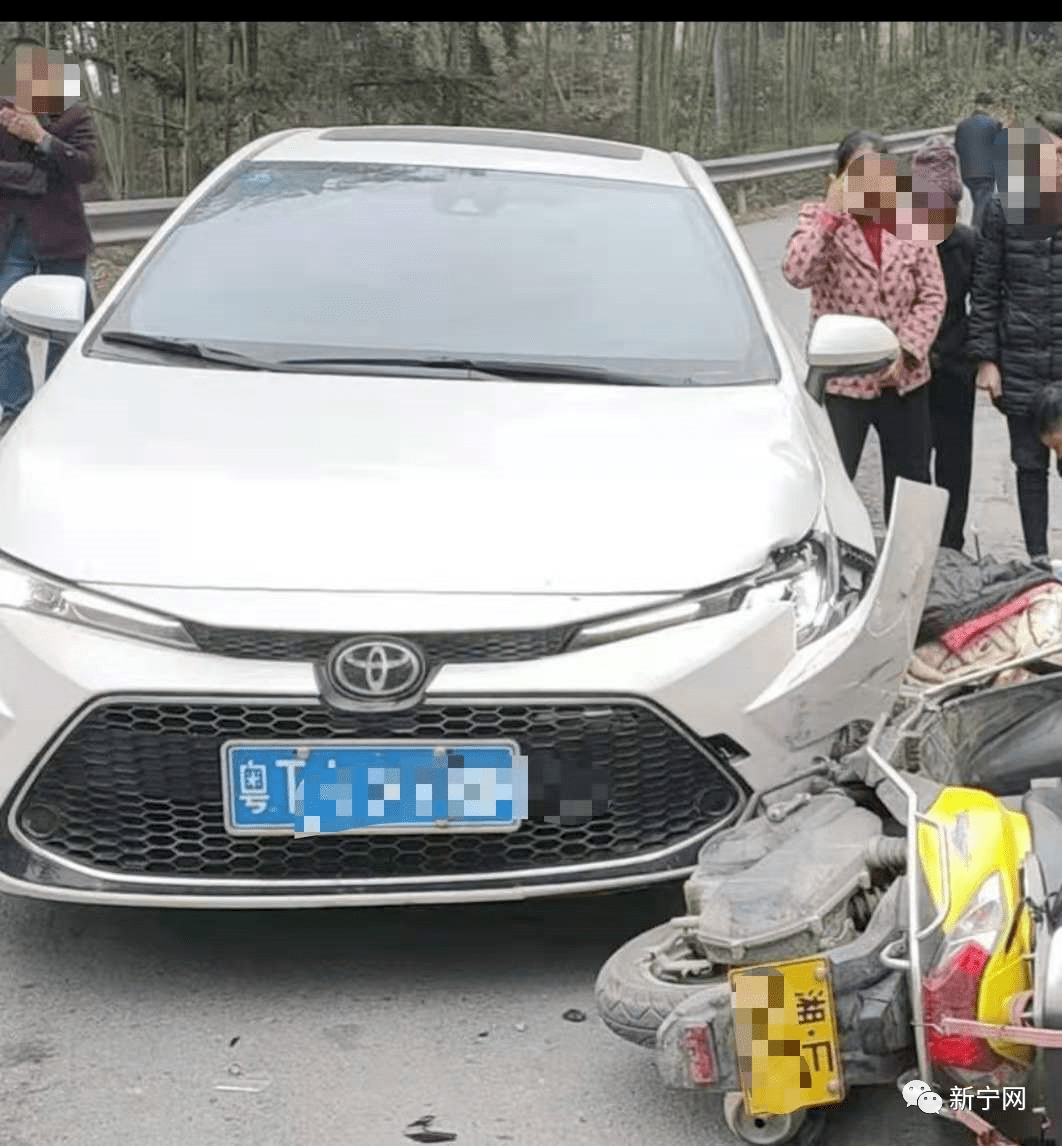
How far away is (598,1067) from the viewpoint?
10.9 ft

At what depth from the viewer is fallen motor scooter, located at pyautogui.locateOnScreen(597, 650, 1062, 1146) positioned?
107 inches

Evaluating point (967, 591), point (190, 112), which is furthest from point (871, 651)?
point (190, 112)

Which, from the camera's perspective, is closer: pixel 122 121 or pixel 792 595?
pixel 792 595

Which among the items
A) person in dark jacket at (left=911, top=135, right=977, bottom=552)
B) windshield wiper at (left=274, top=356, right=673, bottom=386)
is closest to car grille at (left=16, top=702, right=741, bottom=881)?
windshield wiper at (left=274, top=356, right=673, bottom=386)

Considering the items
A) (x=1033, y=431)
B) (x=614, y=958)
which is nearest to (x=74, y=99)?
(x=1033, y=431)

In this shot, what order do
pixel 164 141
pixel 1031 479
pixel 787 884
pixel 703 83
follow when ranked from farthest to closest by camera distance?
pixel 703 83
pixel 164 141
pixel 1031 479
pixel 787 884

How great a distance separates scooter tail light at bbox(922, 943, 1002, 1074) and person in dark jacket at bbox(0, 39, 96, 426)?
5813 mm

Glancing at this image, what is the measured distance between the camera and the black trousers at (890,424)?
641 centimetres

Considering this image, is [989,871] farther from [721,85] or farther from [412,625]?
[721,85]

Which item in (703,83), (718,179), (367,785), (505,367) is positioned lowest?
(718,179)

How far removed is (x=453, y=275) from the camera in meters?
4.72

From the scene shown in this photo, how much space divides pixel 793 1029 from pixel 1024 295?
4178 millimetres

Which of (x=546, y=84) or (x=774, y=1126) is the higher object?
(x=774, y=1126)

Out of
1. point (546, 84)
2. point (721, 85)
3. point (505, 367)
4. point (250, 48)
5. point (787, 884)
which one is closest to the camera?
point (787, 884)
